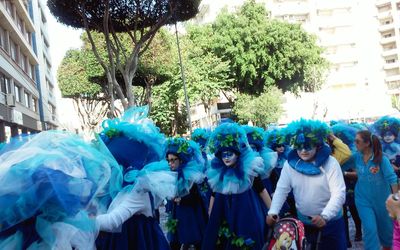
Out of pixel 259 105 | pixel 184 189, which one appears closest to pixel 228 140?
pixel 184 189

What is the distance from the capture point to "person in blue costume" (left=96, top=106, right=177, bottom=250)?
3.39m

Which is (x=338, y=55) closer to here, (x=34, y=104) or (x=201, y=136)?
(x=34, y=104)

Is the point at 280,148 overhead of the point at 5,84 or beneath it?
beneath

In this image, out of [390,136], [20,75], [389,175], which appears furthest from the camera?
[20,75]

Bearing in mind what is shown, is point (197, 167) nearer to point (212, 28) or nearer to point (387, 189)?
point (387, 189)

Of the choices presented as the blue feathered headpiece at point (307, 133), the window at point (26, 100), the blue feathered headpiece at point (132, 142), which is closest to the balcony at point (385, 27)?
the window at point (26, 100)

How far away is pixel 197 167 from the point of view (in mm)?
6684

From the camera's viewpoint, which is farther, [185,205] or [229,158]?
[185,205]

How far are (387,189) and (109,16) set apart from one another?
14.8 m

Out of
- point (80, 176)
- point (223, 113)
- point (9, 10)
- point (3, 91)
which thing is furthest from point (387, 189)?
point (223, 113)

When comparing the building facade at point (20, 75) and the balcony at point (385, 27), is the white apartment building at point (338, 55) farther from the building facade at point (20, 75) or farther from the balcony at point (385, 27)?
the building facade at point (20, 75)

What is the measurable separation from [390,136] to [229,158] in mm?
3483

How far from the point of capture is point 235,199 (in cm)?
510

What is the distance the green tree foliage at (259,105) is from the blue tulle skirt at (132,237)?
3078cm
